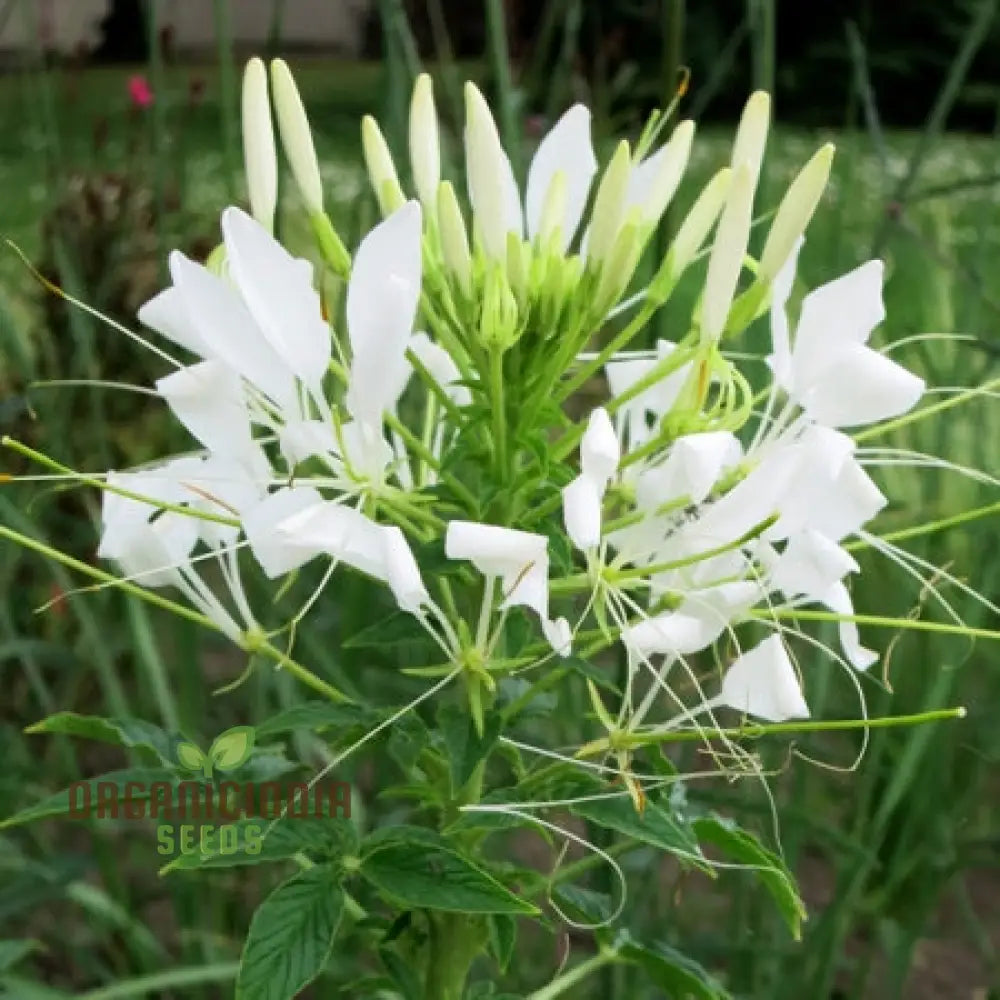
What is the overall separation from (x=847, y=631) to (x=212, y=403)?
249 millimetres

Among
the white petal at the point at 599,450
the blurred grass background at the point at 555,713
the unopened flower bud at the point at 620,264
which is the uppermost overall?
the unopened flower bud at the point at 620,264

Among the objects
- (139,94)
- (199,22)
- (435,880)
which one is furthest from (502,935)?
(199,22)

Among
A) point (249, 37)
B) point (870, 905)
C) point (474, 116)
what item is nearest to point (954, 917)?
point (870, 905)

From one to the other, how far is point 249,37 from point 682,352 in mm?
3466

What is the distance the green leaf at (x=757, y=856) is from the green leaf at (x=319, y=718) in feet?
0.41

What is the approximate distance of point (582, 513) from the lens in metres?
0.45

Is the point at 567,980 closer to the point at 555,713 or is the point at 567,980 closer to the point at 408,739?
the point at 408,739

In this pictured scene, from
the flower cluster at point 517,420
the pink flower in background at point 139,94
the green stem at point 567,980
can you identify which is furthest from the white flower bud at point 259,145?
the pink flower in background at point 139,94

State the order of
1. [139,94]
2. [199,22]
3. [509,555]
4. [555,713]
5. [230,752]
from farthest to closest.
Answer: [199,22]
[139,94]
[555,713]
[230,752]
[509,555]

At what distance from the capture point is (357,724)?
0.52m

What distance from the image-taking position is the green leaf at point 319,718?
0.50 meters

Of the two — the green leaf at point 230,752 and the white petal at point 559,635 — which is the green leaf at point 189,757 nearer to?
the green leaf at point 230,752

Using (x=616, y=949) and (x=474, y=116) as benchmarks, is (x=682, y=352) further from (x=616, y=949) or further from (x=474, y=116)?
(x=616, y=949)

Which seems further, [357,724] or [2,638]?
[2,638]
